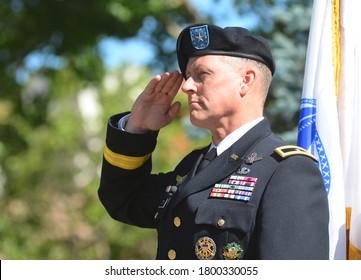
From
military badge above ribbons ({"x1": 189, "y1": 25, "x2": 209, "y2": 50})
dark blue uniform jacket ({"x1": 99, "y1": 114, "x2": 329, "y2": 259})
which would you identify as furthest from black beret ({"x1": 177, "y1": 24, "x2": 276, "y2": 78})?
dark blue uniform jacket ({"x1": 99, "y1": 114, "x2": 329, "y2": 259})

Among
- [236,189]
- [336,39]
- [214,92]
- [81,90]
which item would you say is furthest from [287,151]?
[81,90]

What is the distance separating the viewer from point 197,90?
11.1ft

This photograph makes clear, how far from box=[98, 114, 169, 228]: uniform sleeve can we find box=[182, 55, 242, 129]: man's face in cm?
44

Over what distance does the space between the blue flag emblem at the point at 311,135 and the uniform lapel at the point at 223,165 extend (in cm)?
43

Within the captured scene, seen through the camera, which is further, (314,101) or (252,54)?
(314,101)

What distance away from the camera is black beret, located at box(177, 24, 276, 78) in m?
3.44

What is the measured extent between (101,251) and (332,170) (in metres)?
12.1

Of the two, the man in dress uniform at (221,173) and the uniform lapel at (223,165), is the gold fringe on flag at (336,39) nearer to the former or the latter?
the man in dress uniform at (221,173)

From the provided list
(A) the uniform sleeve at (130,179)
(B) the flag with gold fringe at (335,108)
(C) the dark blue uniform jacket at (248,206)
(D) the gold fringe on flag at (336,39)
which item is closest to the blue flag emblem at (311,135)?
(B) the flag with gold fringe at (335,108)

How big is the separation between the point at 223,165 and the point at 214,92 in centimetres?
29

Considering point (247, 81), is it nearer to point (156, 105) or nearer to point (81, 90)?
point (156, 105)

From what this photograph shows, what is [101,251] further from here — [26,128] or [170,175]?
[170,175]
